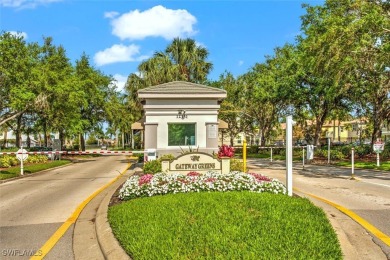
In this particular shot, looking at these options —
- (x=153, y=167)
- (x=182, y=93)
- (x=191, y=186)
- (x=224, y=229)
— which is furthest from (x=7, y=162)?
(x=224, y=229)

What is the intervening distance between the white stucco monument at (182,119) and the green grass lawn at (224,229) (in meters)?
11.1

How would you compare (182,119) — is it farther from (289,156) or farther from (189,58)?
(189,58)

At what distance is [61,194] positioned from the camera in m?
11.3

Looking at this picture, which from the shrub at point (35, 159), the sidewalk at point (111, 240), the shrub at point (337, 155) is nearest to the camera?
the sidewalk at point (111, 240)

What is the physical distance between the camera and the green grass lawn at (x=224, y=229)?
453 cm

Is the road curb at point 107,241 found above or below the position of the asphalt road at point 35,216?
above

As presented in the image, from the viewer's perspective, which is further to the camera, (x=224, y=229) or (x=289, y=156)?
(x=289, y=156)

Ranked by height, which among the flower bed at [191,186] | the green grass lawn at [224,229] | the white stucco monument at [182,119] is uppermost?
the white stucco monument at [182,119]

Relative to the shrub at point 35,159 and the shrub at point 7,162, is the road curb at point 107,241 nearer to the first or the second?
the shrub at point 7,162

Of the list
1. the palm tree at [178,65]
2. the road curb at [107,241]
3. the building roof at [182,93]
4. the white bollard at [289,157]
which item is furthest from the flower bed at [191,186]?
the palm tree at [178,65]

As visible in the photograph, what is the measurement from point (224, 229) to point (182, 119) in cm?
1360

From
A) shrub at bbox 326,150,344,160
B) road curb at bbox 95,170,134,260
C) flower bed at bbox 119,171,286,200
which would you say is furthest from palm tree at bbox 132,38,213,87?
road curb at bbox 95,170,134,260

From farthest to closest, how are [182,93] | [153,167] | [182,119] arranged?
[182,119], [182,93], [153,167]

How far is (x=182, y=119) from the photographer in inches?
736
